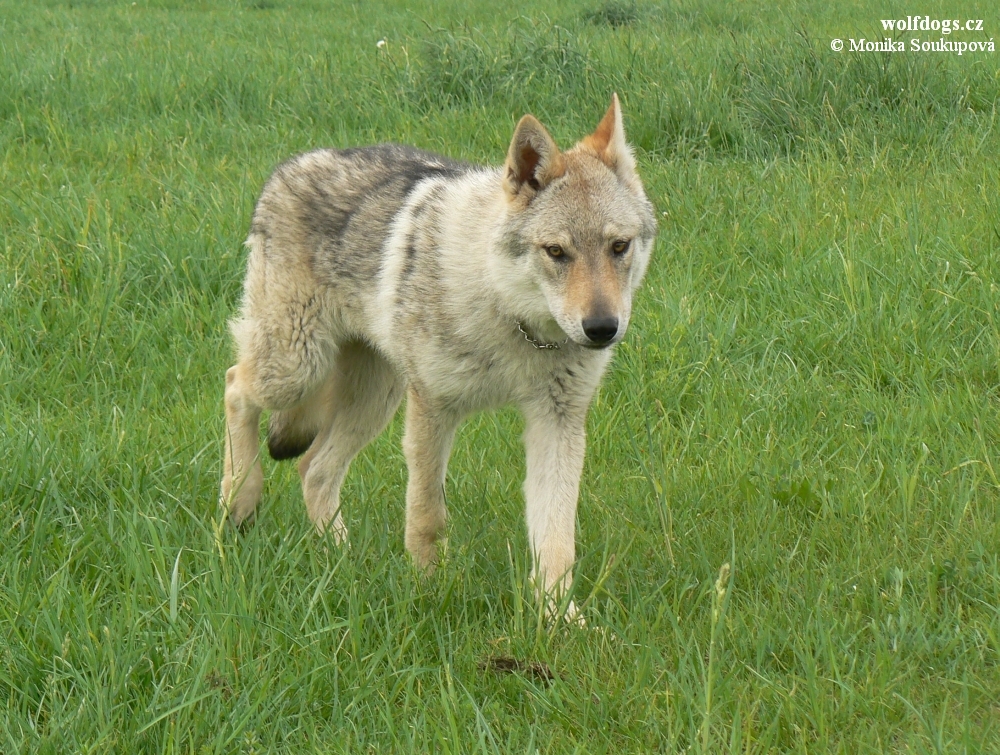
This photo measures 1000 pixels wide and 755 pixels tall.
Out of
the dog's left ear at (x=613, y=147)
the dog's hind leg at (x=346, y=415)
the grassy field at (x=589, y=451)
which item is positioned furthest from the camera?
the dog's hind leg at (x=346, y=415)

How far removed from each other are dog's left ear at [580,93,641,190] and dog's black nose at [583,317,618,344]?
2.62ft

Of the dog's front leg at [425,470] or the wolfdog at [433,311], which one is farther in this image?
the dog's front leg at [425,470]

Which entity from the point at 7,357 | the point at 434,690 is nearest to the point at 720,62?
the point at 7,357

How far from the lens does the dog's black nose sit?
10.8 feet

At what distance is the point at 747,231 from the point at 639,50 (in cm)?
337

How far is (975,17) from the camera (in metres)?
12.1

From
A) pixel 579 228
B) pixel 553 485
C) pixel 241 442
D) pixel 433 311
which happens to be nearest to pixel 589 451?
pixel 553 485

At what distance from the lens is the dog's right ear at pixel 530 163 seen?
12.0ft

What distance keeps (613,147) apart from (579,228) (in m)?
0.54

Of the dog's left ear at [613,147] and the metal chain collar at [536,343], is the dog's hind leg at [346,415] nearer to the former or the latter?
the metal chain collar at [536,343]

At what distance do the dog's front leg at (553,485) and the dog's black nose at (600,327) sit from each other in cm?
47

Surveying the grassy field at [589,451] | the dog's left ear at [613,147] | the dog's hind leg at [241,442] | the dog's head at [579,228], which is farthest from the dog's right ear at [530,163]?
the dog's hind leg at [241,442]

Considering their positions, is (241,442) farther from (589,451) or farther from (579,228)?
(579,228)

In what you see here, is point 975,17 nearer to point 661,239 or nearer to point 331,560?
point 661,239
